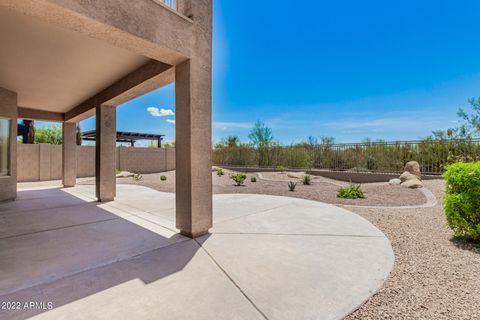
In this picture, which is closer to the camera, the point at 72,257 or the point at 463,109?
the point at 72,257

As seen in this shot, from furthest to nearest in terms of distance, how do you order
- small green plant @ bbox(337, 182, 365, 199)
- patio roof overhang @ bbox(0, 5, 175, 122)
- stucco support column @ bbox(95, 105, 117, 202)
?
small green plant @ bbox(337, 182, 365, 199), stucco support column @ bbox(95, 105, 117, 202), patio roof overhang @ bbox(0, 5, 175, 122)

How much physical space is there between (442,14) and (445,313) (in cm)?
1102

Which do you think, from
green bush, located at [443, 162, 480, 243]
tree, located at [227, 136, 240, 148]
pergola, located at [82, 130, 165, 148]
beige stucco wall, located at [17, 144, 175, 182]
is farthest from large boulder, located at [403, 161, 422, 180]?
pergola, located at [82, 130, 165, 148]

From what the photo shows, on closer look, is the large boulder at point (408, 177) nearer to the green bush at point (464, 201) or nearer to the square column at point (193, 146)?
the green bush at point (464, 201)

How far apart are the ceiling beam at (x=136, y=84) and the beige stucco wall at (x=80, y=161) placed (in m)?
8.12

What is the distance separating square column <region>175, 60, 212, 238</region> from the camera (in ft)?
11.0

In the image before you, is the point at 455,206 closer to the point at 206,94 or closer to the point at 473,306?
the point at 473,306

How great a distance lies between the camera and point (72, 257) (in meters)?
2.76

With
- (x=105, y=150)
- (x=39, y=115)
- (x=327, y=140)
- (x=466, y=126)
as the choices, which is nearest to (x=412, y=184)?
(x=466, y=126)

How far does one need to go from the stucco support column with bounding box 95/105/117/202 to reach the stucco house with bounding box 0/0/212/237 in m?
0.83

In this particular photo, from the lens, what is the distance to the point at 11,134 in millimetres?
6477

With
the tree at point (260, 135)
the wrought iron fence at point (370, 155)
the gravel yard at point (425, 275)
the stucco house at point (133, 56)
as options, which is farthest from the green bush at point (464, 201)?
the tree at point (260, 135)

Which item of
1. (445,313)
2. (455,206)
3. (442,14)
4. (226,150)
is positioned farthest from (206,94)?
(226,150)

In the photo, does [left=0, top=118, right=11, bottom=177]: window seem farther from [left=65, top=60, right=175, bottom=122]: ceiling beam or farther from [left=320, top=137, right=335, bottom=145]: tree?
[left=320, top=137, right=335, bottom=145]: tree
